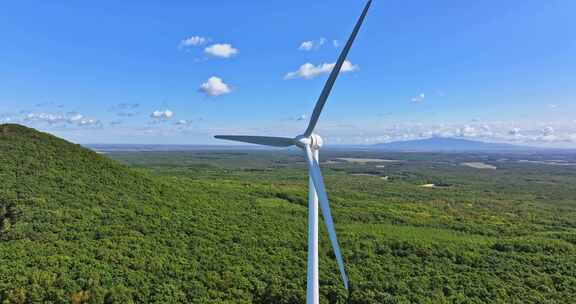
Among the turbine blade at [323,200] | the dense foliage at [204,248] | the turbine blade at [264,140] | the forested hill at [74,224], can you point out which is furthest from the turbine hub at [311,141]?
the forested hill at [74,224]

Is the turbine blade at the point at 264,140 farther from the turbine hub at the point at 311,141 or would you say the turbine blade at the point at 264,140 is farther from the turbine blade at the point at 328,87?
the turbine blade at the point at 328,87

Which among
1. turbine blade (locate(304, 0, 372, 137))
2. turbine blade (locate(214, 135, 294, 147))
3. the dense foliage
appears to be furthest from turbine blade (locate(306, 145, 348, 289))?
the dense foliage

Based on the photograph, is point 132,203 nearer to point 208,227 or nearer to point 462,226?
point 208,227

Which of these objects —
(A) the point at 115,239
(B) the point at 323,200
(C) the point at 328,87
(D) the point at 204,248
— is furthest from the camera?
(D) the point at 204,248

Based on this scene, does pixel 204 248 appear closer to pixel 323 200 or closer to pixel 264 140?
pixel 264 140

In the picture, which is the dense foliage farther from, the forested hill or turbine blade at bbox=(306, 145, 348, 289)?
turbine blade at bbox=(306, 145, 348, 289)

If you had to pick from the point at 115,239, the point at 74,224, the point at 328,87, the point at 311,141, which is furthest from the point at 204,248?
the point at 328,87
